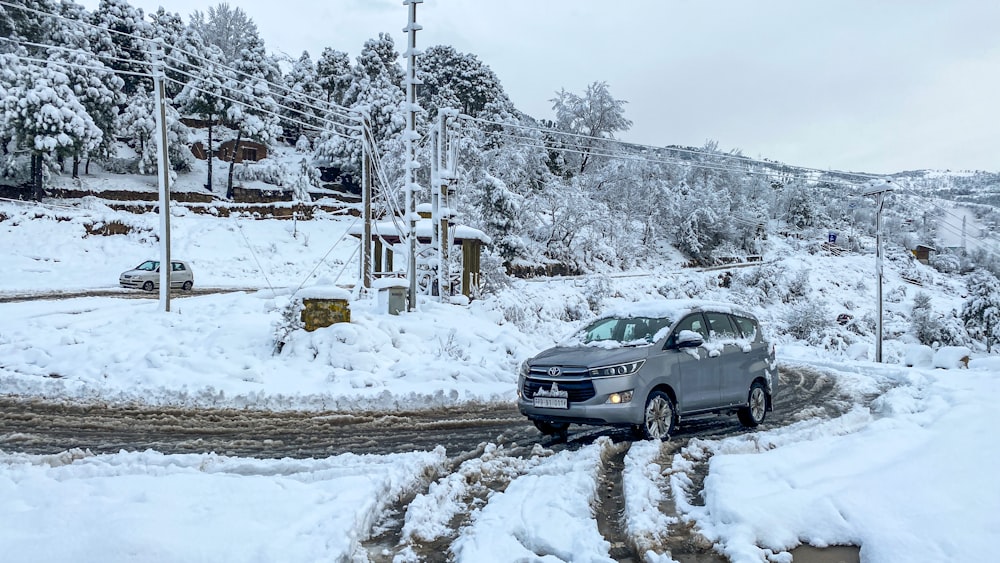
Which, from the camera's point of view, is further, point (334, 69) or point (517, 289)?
point (334, 69)

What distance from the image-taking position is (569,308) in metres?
32.6

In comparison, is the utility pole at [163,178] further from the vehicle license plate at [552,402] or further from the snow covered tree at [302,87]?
the snow covered tree at [302,87]

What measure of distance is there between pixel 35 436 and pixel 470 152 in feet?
131

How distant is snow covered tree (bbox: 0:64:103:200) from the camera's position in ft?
123

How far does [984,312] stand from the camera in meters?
38.1

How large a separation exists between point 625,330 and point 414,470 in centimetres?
376

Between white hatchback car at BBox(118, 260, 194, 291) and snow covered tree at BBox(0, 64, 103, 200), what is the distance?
14463 millimetres

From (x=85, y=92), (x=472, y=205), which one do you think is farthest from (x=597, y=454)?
(x=85, y=92)

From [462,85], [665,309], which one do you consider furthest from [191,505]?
[462,85]

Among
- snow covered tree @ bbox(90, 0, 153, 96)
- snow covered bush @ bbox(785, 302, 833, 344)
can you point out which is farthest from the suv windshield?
snow covered tree @ bbox(90, 0, 153, 96)

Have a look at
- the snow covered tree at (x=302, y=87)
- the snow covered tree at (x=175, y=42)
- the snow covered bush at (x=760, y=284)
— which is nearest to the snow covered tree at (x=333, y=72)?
the snow covered tree at (x=302, y=87)

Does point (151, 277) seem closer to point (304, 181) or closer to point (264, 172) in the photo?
point (304, 181)

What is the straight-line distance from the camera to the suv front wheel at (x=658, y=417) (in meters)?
8.23

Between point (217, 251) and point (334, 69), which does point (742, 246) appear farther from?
point (217, 251)
